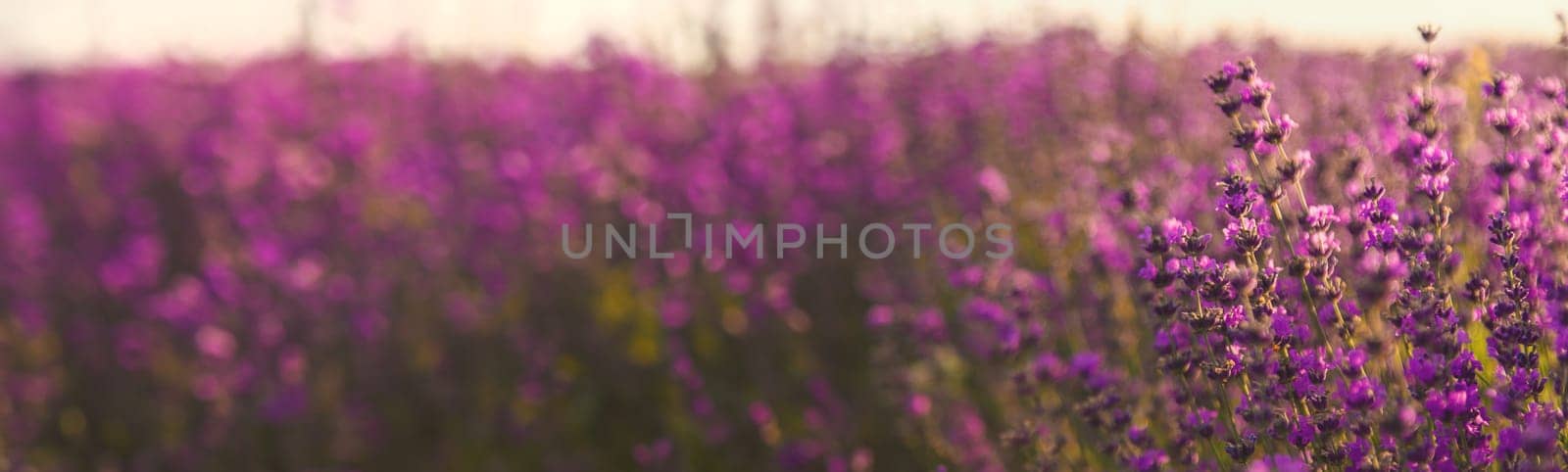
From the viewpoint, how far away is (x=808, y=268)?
179 inches

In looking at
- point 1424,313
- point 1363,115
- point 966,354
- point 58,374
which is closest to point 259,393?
point 58,374

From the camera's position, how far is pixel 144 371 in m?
4.67

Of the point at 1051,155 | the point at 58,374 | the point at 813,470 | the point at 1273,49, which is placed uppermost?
the point at 1273,49

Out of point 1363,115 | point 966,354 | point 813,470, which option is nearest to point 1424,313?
point 1363,115

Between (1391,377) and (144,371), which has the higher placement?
(1391,377)

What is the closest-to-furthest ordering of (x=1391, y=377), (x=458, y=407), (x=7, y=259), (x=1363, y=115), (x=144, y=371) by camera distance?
(x=1391, y=377)
(x=1363, y=115)
(x=458, y=407)
(x=144, y=371)
(x=7, y=259)

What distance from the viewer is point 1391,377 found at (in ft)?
4.84

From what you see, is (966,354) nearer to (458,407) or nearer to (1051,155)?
(1051,155)

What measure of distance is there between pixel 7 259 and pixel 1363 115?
589 centimetres

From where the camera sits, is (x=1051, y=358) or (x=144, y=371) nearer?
(x=1051, y=358)

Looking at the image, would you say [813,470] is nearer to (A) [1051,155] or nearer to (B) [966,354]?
(B) [966,354]

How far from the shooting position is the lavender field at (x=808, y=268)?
5.04 feet

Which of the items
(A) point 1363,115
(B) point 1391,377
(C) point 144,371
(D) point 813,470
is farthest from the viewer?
(C) point 144,371

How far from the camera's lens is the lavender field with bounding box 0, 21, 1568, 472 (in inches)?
60.4
